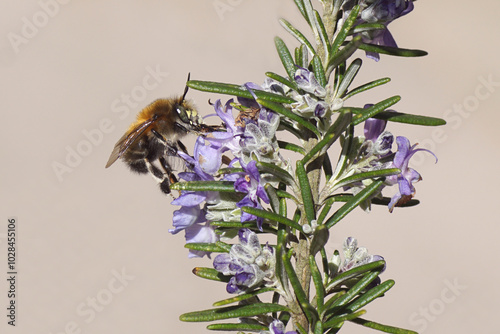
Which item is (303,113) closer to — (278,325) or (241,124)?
(241,124)

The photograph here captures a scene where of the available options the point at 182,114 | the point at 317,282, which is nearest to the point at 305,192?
the point at 317,282

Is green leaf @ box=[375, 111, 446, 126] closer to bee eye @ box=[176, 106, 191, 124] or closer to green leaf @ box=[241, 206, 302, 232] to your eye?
green leaf @ box=[241, 206, 302, 232]

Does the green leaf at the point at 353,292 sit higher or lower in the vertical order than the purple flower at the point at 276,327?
higher

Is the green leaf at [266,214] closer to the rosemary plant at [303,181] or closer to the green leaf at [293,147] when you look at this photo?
the rosemary plant at [303,181]

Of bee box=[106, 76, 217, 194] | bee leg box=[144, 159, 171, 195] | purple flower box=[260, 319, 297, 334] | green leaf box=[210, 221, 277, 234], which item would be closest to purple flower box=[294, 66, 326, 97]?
green leaf box=[210, 221, 277, 234]

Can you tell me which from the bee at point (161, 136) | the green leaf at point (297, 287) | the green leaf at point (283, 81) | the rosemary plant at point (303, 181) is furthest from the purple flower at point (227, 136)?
the bee at point (161, 136)

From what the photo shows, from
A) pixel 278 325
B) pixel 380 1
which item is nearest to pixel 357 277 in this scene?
pixel 278 325

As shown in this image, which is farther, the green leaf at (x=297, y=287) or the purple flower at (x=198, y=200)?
the purple flower at (x=198, y=200)
